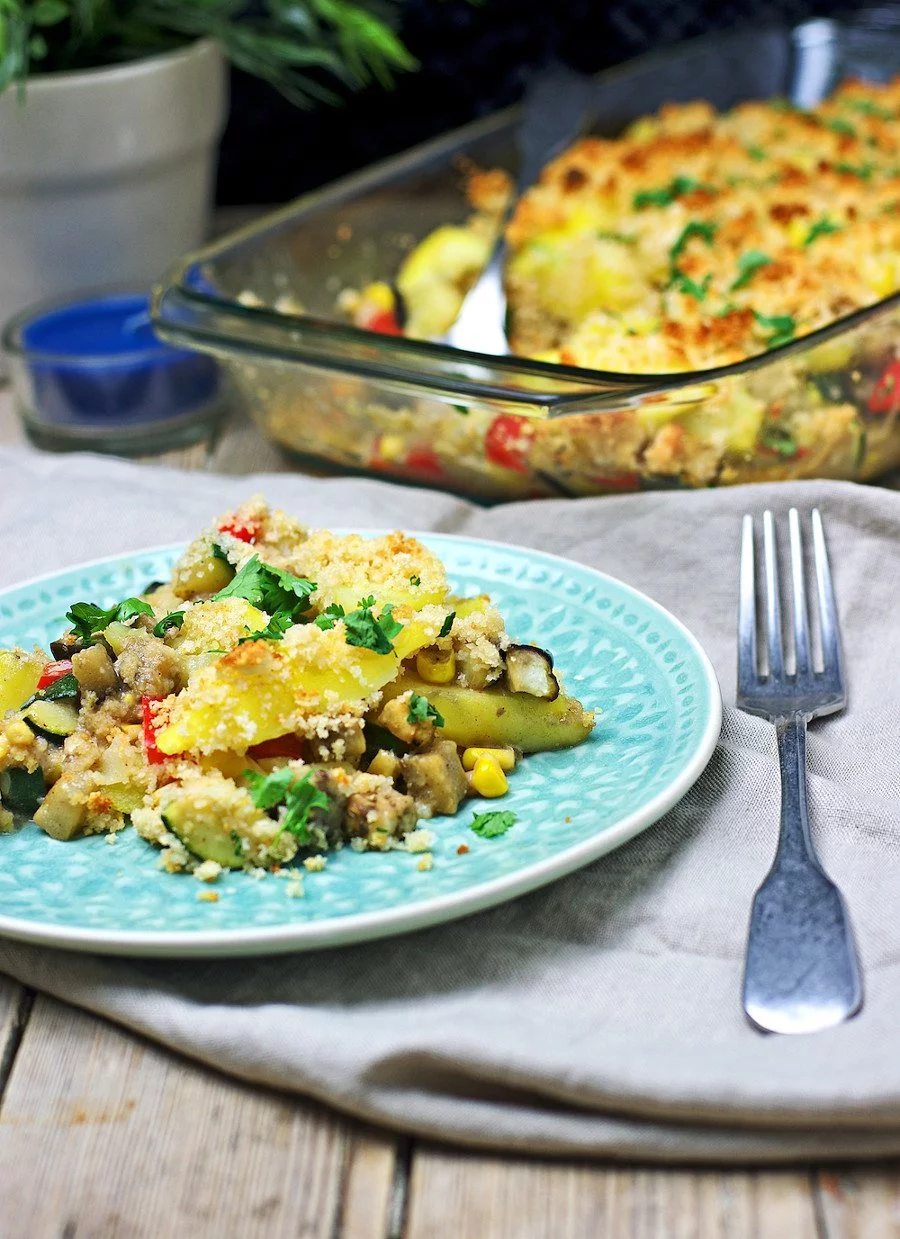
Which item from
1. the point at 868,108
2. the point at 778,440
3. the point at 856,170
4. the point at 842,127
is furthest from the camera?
the point at 868,108

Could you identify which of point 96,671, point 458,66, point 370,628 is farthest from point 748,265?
point 458,66

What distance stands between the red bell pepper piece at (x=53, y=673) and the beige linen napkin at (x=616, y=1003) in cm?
33

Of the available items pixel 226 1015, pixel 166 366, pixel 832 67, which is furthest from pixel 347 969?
pixel 832 67

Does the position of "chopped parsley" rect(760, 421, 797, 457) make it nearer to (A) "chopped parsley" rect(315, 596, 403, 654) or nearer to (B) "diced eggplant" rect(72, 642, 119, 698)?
(A) "chopped parsley" rect(315, 596, 403, 654)

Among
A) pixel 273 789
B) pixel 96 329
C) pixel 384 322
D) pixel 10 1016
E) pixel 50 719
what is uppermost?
pixel 273 789

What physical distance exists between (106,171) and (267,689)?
1.93 meters

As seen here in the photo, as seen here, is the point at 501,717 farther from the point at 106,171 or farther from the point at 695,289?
the point at 106,171

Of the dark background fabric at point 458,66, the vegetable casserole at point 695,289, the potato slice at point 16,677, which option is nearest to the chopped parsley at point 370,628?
the potato slice at point 16,677

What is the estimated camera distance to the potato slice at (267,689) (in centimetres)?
150

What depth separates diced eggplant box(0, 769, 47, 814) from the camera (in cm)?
157

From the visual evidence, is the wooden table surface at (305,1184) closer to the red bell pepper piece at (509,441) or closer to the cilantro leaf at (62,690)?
the cilantro leaf at (62,690)

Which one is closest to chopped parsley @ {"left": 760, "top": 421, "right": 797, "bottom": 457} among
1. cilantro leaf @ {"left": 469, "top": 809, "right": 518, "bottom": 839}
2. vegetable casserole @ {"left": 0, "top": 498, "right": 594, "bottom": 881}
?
vegetable casserole @ {"left": 0, "top": 498, "right": 594, "bottom": 881}

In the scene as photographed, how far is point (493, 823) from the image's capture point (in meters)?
1.50

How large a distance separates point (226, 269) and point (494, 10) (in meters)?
1.61
